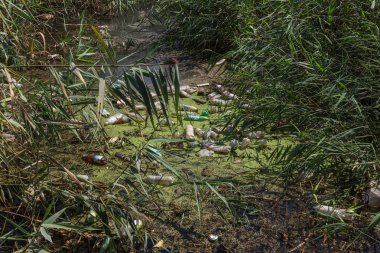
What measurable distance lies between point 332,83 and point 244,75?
24.7 inches

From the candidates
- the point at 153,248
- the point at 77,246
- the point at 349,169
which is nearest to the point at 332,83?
the point at 349,169

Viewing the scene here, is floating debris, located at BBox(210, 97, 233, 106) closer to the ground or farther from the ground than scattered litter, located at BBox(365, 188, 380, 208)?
closer to the ground

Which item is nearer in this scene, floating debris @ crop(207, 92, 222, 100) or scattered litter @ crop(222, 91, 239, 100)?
scattered litter @ crop(222, 91, 239, 100)

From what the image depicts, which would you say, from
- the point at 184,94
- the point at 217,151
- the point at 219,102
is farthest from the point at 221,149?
the point at 184,94

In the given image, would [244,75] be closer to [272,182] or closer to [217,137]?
[217,137]

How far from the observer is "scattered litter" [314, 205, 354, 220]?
112 inches

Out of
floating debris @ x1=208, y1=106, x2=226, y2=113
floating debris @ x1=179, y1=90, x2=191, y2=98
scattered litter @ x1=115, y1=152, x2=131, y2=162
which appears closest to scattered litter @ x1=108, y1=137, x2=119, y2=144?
scattered litter @ x1=115, y1=152, x2=131, y2=162

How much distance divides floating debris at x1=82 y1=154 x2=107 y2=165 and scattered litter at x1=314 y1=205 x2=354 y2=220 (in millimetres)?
1056

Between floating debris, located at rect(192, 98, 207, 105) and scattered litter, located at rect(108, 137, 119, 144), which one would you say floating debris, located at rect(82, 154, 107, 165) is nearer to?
scattered litter, located at rect(108, 137, 119, 144)

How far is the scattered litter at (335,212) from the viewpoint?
9.36ft

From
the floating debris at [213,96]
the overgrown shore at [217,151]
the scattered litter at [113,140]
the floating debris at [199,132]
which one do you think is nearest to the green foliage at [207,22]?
the overgrown shore at [217,151]

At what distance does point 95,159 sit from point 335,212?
3.84ft

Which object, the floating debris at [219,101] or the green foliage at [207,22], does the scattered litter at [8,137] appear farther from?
the green foliage at [207,22]

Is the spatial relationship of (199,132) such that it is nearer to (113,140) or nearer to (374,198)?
(113,140)
